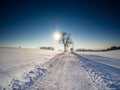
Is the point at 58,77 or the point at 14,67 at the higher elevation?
the point at 14,67

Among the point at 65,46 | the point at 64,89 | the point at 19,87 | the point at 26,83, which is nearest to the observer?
the point at 64,89

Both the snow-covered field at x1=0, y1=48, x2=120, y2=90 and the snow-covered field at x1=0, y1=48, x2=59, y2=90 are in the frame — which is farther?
the snow-covered field at x1=0, y1=48, x2=59, y2=90

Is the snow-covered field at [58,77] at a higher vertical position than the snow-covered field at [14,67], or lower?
lower

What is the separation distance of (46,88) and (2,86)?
2165mm

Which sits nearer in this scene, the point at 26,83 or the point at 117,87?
the point at 117,87

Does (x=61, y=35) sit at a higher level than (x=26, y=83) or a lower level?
higher

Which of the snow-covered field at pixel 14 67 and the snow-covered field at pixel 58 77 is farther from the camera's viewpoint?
the snow-covered field at pixel 14 67

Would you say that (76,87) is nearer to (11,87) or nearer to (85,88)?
(85,88)

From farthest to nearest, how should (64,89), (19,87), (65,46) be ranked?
(65,46)
(19,87)
(64,89)

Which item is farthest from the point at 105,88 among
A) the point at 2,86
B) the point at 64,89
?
the point at 2,86

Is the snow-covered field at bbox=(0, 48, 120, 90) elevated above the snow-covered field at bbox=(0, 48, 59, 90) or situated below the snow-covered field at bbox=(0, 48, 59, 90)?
below

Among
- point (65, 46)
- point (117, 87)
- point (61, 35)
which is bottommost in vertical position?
point (117, 87)

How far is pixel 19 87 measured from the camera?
5.53 meters

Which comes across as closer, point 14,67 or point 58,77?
point 58,77
